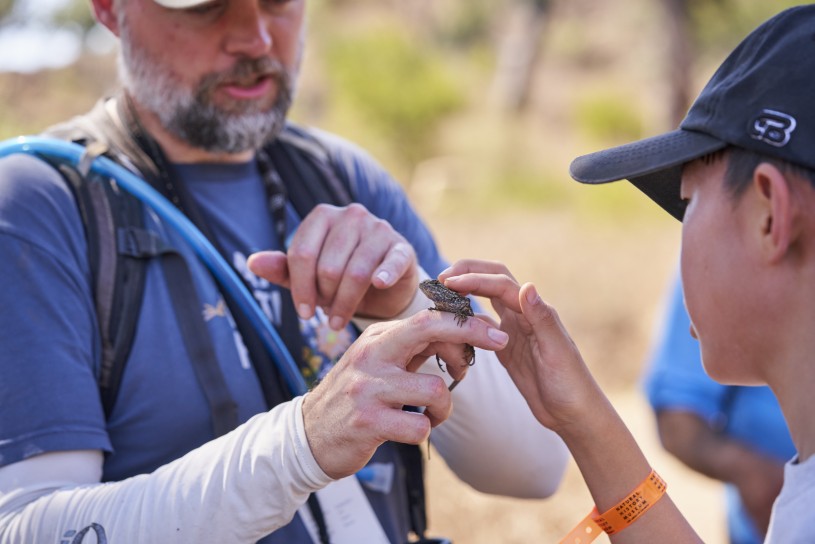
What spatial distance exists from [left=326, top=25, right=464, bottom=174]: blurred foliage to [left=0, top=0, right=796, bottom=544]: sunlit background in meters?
0.06

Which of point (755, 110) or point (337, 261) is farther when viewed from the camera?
point (337, 261)

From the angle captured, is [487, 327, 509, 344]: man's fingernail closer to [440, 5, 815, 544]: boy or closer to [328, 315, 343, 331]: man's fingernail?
[440, 5, 815, 544]: boy

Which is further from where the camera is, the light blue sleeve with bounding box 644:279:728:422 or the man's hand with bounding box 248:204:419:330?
the light blue sleeve with bounding box 644:279:728:422

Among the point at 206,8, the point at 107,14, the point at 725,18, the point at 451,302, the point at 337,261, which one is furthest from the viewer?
the point at 725,18

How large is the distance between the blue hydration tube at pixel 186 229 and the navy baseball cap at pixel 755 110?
87cm

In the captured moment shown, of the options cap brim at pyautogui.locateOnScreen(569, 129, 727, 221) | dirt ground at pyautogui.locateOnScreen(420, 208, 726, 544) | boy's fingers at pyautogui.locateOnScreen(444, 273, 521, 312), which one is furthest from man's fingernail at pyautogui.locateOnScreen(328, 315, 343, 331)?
dirt ground at pyautogui.locateOnScreen(420, 208, 726, 544)

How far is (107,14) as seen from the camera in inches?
109

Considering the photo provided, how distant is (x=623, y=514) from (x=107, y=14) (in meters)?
1.96

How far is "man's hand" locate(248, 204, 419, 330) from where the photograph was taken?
7.22 ft

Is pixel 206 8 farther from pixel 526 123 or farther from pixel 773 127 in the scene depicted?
pixel 526 123

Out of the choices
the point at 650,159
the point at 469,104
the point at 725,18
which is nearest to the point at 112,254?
the point at 650,159

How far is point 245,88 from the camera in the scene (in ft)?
8.85

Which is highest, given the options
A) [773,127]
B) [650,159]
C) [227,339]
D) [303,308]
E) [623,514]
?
[773,127]

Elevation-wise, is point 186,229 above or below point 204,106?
below
